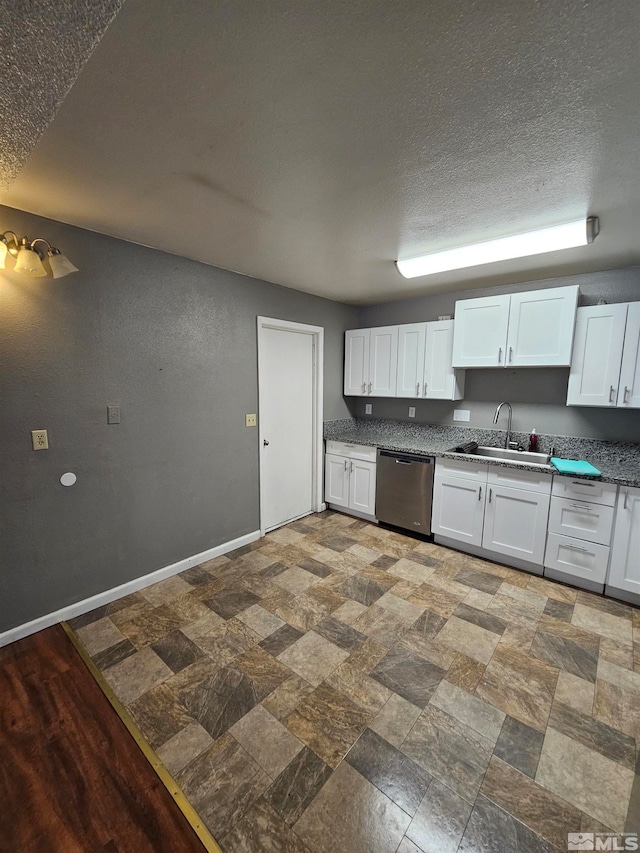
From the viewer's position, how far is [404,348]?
370cm

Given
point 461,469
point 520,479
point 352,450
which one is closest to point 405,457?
point 461,469

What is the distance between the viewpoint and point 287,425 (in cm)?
369

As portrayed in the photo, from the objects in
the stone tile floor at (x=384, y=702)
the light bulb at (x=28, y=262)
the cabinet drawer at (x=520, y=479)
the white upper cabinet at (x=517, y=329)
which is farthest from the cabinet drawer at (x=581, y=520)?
the light bulb at (x=28, y=262)

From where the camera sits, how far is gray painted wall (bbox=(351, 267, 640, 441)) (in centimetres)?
281

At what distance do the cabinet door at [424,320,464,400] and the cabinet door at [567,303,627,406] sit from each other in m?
0.94

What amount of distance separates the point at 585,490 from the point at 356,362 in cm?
249

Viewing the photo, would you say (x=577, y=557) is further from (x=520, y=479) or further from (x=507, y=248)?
(x=507, y=248)

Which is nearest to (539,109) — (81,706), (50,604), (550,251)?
(550,251)

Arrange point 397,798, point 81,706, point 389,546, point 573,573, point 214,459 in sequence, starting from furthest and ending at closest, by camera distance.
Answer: point 389,546 < point 214,459 < point 573,573 < point 81,706 < point 397,798

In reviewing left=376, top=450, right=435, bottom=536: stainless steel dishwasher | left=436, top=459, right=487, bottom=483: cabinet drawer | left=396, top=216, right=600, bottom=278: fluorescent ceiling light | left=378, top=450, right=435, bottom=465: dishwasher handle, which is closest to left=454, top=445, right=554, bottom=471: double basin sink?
left=436, top=459, right=487, bottom=483: cabinet drawer

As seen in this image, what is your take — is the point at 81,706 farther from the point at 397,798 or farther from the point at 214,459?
the point at 214,459

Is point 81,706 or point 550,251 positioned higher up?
point 550,251

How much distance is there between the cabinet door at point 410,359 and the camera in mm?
3584

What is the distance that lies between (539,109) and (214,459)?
2792mm
